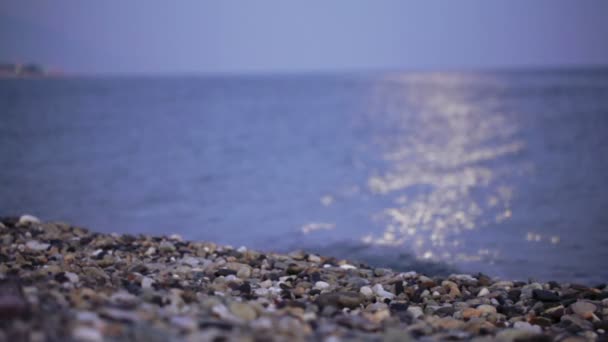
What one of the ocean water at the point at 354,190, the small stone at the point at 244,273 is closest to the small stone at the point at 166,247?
the small stone at the point at 244,273

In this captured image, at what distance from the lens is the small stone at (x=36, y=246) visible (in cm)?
815

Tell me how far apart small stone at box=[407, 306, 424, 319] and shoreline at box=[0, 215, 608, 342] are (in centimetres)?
2

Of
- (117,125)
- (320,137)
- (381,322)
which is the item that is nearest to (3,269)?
(381,322)

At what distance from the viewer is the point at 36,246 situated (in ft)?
27.1

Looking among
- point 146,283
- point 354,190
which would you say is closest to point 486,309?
point 146,283

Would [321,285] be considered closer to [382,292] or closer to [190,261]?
[382,292]

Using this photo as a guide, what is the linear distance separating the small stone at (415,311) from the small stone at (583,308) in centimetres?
178

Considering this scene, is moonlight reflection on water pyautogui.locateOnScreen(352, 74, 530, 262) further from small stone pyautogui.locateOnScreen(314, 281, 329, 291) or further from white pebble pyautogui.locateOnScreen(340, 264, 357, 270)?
small stone pyautogui.locateOnScreen(314, 281, 329, 291)

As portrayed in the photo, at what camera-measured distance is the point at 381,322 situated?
5.24 m

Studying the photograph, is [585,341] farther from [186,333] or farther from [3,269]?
[3,269]

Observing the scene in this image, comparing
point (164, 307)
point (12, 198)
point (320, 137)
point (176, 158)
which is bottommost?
point (164, 307)

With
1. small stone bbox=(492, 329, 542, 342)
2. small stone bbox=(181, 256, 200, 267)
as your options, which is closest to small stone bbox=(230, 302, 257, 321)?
small stone bbox=(492, 329, 542, 342)

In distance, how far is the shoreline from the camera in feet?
13.0

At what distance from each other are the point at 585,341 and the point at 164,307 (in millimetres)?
3751
